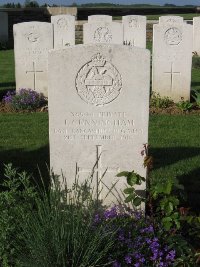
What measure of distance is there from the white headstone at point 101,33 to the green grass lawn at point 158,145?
10.5 feet

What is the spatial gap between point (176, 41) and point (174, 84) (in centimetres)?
83

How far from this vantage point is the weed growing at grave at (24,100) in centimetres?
897

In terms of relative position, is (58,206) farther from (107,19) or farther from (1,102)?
(107,19)

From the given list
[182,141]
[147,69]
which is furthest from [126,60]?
[182,141]

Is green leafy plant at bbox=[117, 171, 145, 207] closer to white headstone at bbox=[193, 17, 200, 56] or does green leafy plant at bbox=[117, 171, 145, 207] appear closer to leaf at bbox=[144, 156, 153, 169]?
leaf at bbox=[144, 156, 153, 169]

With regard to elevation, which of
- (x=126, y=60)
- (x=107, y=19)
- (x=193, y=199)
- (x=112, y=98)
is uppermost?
(x=107, y=19)

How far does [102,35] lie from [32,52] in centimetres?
246

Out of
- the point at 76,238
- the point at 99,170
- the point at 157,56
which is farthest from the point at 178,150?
the point at 76,238

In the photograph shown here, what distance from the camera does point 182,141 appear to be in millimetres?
7059

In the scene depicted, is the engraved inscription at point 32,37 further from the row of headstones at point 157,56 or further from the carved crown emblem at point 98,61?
the carved crown emblem at point 98,61

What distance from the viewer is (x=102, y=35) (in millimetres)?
11312

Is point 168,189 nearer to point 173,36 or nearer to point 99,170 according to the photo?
point 99,170

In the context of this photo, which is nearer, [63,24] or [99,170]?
[99,170]

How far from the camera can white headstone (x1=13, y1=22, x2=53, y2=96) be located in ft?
29.7
